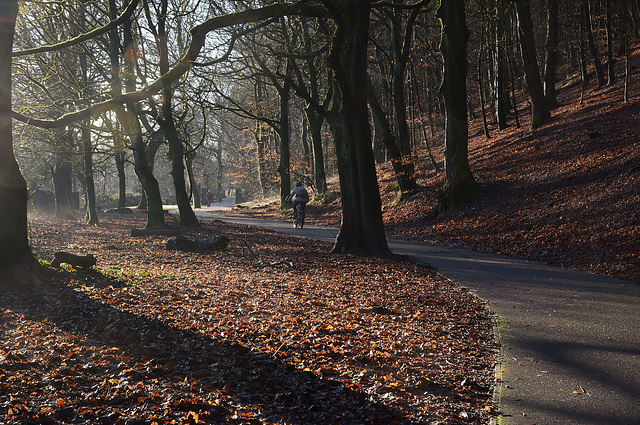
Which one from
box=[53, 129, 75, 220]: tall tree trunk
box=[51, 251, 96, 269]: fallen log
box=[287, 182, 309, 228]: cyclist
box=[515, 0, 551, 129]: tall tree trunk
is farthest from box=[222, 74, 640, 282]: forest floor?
box=[53, 129, 75, 220]: tall tree trunk

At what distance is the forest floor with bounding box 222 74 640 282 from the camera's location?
10500mm

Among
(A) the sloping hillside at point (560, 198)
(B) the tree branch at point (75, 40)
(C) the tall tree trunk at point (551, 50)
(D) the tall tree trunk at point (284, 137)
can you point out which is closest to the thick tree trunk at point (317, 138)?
(D) the tall tree trunk at point (284, 137)

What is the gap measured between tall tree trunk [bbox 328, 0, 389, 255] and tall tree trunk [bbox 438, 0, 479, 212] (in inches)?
196

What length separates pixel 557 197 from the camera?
13664mm

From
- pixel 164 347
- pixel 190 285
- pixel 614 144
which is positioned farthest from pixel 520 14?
pixel 164 347

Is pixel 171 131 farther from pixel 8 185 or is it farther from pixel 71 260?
pixel 8 185

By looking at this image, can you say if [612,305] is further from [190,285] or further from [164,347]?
[190,285]

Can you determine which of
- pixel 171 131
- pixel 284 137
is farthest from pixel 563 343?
pixel 284 137

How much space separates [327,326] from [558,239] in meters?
7.45

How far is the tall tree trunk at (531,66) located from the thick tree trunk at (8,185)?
19.2 meters

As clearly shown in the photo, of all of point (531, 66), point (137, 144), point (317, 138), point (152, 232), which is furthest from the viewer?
point (317, 138)

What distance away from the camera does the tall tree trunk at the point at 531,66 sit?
2108 cm

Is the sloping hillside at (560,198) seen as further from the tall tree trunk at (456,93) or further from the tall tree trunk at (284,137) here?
the tall tree trunk at (284,137)

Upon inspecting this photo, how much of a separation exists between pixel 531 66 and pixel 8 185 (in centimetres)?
2002
